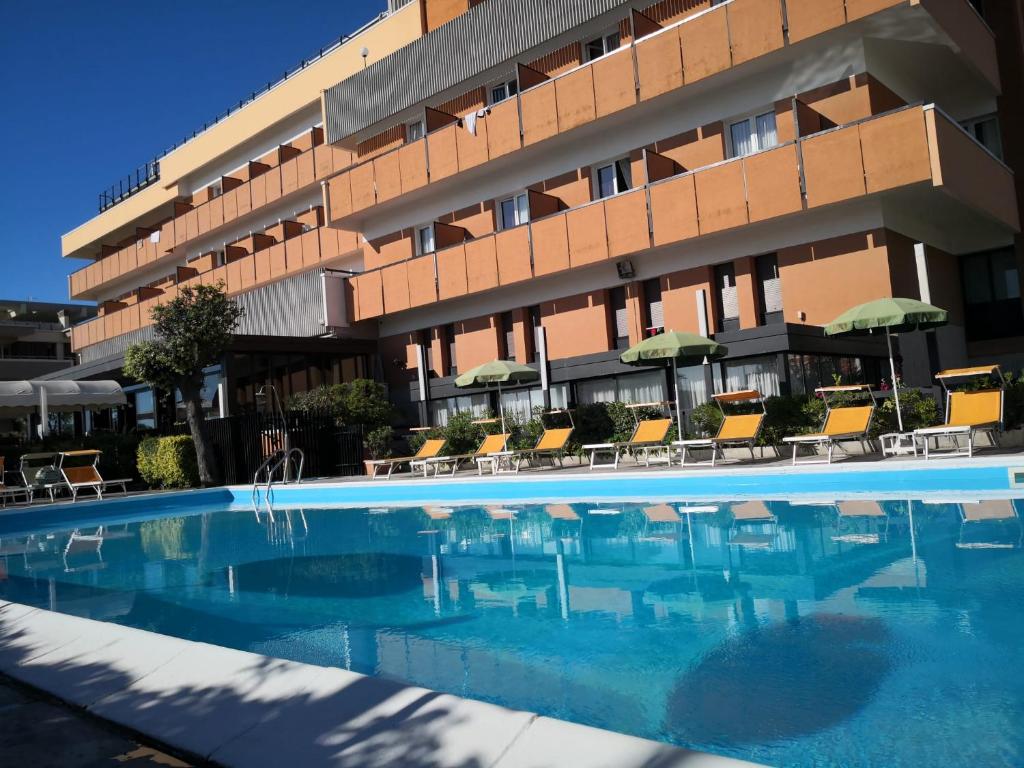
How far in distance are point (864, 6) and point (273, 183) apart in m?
20.4

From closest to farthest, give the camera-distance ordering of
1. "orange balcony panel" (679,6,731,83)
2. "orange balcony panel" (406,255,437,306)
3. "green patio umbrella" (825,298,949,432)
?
1. "green patio umbrella" (825,298,949,432)
2. "orange balcony panel" (679,6,731,83)
3. "orange balcony panel" (406,255,437,306)

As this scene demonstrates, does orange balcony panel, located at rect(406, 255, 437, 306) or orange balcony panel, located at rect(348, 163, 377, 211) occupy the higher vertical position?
orange balcony panel, located at rect(348, 163, 377, 211)

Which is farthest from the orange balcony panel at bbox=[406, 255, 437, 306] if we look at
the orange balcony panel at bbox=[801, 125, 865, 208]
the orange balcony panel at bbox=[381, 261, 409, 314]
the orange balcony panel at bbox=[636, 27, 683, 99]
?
the orange balcony panel at bbox=[801, 125, 865, 208]

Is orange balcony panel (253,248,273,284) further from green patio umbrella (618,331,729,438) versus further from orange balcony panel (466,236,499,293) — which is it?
green patio umbrella (618,331,729,438)

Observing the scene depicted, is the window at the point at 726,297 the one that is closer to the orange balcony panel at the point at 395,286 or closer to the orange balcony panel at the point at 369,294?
the orange balcony panel at the point at 395,286

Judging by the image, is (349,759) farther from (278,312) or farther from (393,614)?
→ (278,312)

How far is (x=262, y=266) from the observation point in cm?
2900

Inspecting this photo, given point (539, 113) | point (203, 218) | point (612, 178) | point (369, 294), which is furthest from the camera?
point (203, 218)

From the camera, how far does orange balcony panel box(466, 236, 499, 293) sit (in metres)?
21.4

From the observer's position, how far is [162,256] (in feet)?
114

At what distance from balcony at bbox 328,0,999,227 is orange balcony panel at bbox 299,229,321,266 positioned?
3608 mm

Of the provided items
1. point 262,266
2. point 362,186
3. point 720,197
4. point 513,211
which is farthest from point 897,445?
point 262,266

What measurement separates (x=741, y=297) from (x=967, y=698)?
51.2 ft

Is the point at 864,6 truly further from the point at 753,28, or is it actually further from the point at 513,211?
the point at 513,211
